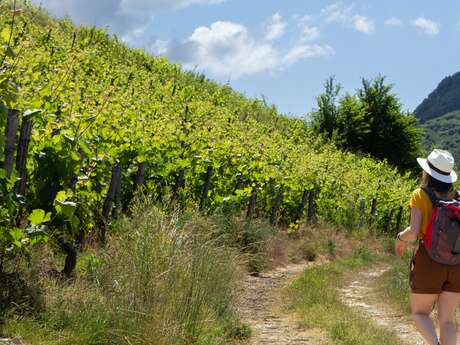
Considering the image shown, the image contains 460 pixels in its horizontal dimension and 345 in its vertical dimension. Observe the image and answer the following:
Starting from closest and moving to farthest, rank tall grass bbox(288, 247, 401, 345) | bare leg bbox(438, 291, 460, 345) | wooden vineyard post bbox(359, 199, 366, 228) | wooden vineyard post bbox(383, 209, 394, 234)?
bare leg bbox(438, 291, 460, 345) → tall grass bbox(288, 247, 401, 345) → wooden vineyard post bbox(359, 199, 366, 228) → wooden vineyard post bbox(383, 209, 394, 234)

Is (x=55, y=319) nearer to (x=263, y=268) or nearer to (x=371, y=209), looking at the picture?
(x=263, y=268)

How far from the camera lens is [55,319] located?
211 inches

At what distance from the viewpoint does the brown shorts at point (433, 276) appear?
5.07m

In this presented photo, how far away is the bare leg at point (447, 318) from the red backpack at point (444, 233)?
369 mm

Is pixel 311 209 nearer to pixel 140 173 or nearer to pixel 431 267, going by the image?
pixel 140 173

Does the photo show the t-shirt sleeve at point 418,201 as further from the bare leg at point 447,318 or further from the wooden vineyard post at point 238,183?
the wooden vineyard post at point 238,183

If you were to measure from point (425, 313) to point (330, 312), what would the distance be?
2.84 meters

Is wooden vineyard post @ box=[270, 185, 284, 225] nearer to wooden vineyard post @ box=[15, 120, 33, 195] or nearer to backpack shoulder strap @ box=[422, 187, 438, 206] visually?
wooden vineyard post @ box=[15, 120, 33, 195]

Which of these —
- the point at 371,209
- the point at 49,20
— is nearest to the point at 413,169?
the point at 371,209

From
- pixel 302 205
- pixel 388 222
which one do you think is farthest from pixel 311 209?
pixel 388 222

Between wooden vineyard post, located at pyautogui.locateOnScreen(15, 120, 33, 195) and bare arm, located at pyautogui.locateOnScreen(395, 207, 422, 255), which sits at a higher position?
wooden vineyard post, located at pyautogui.locateOnScreen(15, 120, 33, 195)

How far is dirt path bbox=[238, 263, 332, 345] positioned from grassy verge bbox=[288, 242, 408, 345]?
0.55ft

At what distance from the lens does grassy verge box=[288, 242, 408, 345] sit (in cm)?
686

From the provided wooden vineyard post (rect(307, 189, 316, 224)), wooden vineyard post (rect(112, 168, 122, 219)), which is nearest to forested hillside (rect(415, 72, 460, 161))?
wooden vineyard post (rect(307, 189, 316, 224))
